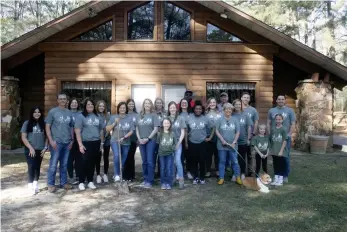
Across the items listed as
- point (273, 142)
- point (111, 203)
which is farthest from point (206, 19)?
point (111, 203)

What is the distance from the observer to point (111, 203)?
497 centimetres

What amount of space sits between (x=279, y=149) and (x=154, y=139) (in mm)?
2345

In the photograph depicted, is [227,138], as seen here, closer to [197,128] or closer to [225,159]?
[225,159]

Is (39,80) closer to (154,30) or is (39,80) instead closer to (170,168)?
(154,30)

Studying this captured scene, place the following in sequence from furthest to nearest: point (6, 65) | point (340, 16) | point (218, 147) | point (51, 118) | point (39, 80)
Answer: point (340, 16)
point (39, 80)
point (6, 65)
point (218, 147)
point (51, 118)

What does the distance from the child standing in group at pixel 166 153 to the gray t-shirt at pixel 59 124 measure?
5.36ft

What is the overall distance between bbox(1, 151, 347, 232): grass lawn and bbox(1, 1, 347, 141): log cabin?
15.4 ft

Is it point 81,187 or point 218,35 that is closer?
point 81,187

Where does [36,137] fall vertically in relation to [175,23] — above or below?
below

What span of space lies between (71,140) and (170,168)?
1.80m

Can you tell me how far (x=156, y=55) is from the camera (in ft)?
34.3

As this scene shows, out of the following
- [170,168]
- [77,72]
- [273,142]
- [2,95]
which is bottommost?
[170,168]

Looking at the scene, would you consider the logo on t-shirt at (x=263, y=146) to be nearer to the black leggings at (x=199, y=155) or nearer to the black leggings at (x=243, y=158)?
the black leggings at (x=243, y=158)

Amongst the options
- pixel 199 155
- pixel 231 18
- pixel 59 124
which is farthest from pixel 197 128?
pixel 231 18
